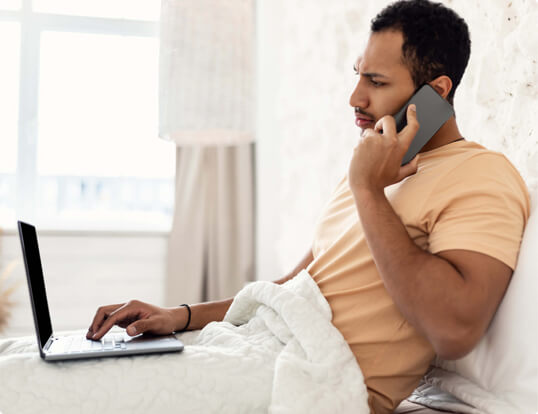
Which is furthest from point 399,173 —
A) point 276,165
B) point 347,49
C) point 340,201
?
point 276,165

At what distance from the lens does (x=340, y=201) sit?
1.14 metres

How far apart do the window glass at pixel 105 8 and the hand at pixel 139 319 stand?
289cm

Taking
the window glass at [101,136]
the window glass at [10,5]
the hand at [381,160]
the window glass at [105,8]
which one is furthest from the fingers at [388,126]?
the window glass at [10,5]

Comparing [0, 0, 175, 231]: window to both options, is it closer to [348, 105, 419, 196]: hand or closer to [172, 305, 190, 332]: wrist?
[172, 305, 190, 332]: wrist

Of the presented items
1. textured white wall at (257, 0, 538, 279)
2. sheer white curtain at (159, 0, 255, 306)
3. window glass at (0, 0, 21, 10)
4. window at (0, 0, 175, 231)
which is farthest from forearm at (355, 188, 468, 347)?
window glass at (0, 0, 21, 10)

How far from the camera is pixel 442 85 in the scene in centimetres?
108

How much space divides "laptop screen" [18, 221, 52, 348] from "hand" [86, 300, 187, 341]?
0.09 meters

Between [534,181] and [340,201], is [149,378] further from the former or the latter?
[534,181]

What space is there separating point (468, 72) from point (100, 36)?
2857 millimetres

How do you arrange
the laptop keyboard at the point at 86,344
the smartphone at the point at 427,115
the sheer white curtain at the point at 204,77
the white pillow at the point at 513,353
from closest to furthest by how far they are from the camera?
1. the white pillow at the point at 513,353
2. the laptop keyboard at the point at 86,344
3. the smartphone at the point at 427,115
4. the sheer white curtain at the point at 204,77

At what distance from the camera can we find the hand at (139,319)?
1049 millimetres

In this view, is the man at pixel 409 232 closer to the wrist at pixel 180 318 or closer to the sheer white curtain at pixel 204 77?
the wrist at pixel 180 318

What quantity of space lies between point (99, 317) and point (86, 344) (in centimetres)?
14

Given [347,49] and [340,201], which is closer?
[340,201]
